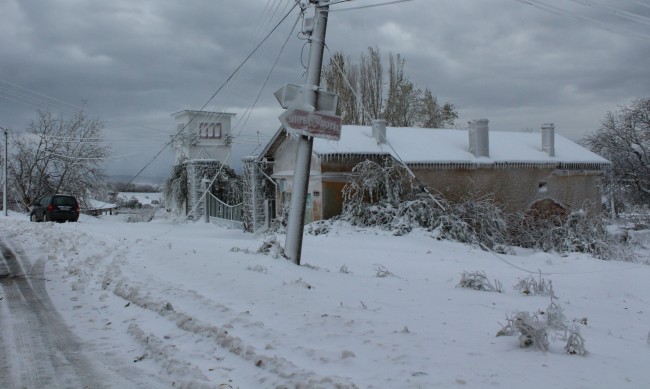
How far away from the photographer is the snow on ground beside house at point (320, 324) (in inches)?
160

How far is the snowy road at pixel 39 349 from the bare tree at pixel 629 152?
1437 inches

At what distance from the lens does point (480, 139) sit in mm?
23438

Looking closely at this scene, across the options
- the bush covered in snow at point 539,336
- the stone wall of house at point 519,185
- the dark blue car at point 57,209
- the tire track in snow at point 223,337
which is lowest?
the tire track in snow at point 223,337

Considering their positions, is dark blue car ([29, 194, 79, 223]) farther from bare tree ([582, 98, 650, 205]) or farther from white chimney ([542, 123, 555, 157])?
bare tree ([582, 98, 650, 205])

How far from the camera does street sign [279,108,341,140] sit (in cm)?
993

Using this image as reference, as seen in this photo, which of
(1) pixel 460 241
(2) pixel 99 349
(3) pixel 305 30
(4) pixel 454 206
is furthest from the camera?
(4) pixel 454 206

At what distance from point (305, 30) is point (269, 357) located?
7.39 meters

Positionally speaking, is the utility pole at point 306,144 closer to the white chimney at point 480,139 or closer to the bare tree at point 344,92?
the white chimney at point 480,139

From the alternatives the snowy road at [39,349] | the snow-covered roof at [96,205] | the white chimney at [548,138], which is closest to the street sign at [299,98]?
the snowy road at [39,349]

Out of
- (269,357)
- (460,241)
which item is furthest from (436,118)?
(269,357)

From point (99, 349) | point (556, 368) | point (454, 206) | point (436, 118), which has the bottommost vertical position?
point (99, 349)

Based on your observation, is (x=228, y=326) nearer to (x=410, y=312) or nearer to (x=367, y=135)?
(x=410, y=312)

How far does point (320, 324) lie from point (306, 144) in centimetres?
546

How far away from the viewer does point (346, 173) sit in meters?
21.1
